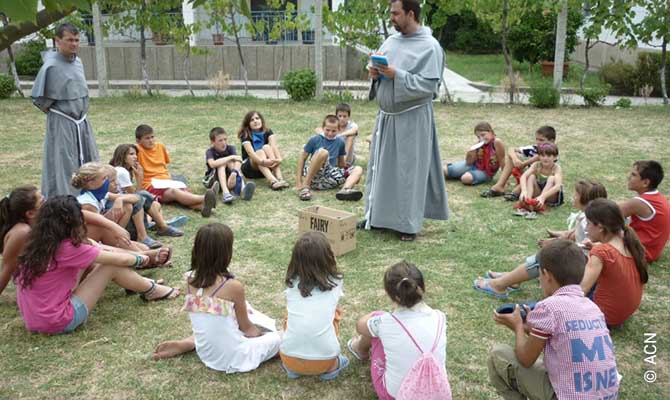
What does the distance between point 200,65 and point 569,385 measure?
1835 cm

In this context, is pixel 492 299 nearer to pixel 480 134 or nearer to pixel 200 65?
pixel 480 134

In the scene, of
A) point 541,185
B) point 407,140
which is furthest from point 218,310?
point 541,185

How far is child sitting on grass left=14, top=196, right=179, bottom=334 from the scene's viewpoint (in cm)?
368

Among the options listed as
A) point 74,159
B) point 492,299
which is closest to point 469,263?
point 492,299

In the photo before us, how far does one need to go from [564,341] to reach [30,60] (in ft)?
63.9

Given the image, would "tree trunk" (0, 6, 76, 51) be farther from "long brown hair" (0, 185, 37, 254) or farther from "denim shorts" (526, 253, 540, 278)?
"denim shorts" (526, 253, 540, 278)

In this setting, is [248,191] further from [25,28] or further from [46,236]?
[25,28]

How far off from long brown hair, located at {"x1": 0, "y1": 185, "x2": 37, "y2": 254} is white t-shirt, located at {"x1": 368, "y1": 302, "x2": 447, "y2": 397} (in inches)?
97.1

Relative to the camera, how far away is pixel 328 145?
7.32 m

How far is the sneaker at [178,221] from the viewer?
6035 mm

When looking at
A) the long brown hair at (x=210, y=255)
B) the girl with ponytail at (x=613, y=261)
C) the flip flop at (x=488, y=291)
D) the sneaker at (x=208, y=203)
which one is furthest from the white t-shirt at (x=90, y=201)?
the girl with ponytail at (x=613, y=261)

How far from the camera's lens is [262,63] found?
19594 mm

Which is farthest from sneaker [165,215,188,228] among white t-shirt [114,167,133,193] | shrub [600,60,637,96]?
shrub [600,60,637,96]

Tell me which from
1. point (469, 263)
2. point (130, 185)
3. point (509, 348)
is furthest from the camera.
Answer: point (130, 185)
